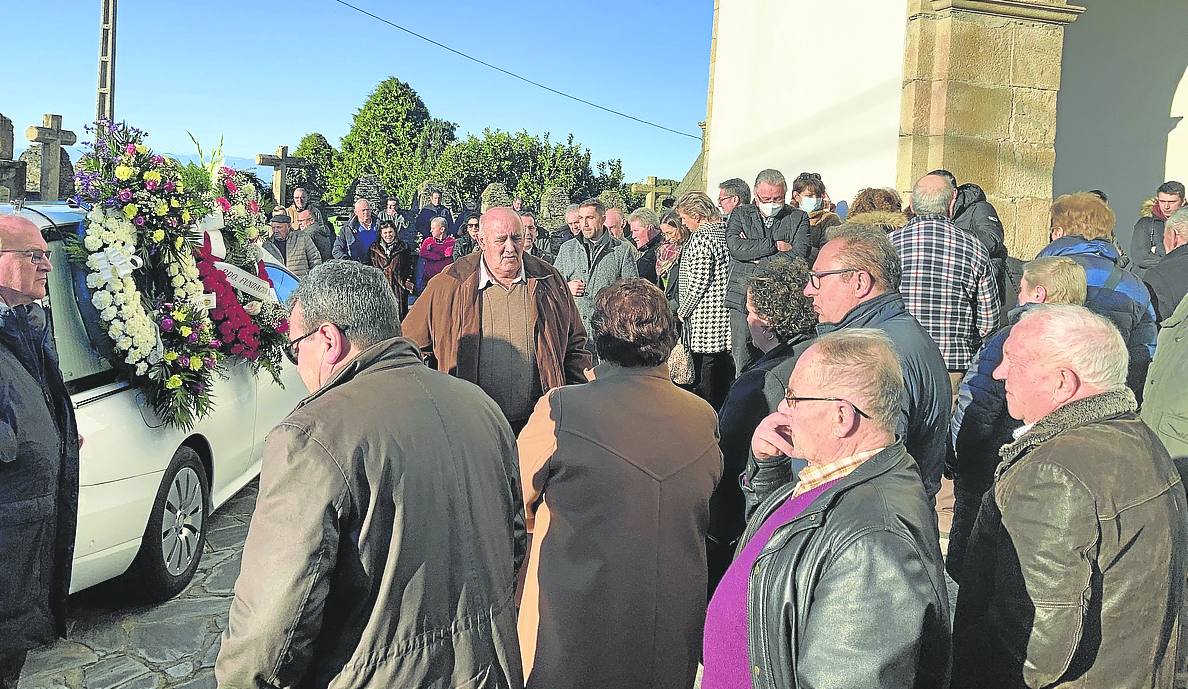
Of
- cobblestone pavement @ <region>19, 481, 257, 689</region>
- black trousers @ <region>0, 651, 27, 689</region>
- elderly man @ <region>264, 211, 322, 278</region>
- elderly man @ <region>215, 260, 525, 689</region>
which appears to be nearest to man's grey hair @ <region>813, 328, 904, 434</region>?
elderly man @ <region>215, 260, 525, 689</region>

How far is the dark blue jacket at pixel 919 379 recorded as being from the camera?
11.3ft

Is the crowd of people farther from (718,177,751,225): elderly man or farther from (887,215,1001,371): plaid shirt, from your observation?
(718,177,751,225): elderly man

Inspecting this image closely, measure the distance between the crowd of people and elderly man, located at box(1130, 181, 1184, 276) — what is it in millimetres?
Answer: 5007

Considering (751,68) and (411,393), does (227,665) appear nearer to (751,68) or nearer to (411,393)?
(411,393)

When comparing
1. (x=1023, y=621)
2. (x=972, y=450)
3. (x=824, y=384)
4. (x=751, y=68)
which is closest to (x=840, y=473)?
(x=824, y=384)

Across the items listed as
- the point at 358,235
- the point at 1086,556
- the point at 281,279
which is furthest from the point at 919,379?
the point at 358,235

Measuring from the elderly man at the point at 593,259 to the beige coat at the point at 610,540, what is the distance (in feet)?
18.7

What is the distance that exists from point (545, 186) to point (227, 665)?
4417 cm

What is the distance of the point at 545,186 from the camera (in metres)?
45.6

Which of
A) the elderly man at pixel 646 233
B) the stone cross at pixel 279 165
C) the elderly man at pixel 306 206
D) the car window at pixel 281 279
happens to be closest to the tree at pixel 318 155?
the stone cross at pixel 279 165

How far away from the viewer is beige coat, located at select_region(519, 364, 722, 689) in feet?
9.87

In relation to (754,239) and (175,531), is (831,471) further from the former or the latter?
(754,239)

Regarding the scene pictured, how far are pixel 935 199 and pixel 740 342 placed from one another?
184cm

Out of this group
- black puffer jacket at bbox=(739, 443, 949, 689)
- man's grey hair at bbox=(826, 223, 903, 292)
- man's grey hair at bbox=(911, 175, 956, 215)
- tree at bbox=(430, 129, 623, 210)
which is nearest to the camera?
black puffer jacket at bbox=(739, 443, 949, 689)
